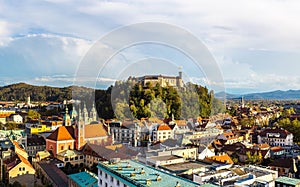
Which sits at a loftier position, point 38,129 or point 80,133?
point 80,133

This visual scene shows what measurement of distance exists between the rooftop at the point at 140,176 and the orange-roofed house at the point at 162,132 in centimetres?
709

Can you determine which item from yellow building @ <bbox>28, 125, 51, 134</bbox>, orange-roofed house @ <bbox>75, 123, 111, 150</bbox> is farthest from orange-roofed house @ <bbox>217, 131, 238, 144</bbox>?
yellow building @ <bbox>28, 125, 51, 134</bbox>

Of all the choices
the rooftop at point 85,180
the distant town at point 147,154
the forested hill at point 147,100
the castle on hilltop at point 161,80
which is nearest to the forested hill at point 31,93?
the distant town at point 147,154

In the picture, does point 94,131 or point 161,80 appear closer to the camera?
point 161,80

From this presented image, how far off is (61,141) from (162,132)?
13.8 feet

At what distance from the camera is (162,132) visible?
44.3ft

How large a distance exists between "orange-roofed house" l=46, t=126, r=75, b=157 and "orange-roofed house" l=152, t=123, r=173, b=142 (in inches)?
134

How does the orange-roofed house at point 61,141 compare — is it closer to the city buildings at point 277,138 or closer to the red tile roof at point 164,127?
the red tile roof at point 164,127

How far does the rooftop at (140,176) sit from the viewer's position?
15.5ft

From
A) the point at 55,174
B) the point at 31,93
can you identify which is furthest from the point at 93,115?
the point at 31,93

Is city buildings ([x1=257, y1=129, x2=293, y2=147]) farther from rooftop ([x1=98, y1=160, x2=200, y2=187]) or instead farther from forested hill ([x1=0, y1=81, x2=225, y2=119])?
rooftop ([x1=98, y1=160, x2=200, y2=187])

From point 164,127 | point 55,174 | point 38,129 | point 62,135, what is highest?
point 164,127

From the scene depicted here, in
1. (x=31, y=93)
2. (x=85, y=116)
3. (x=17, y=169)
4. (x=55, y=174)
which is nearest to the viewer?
(x=17, y=169)

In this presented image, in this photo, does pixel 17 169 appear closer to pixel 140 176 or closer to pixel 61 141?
pixel 61 141
